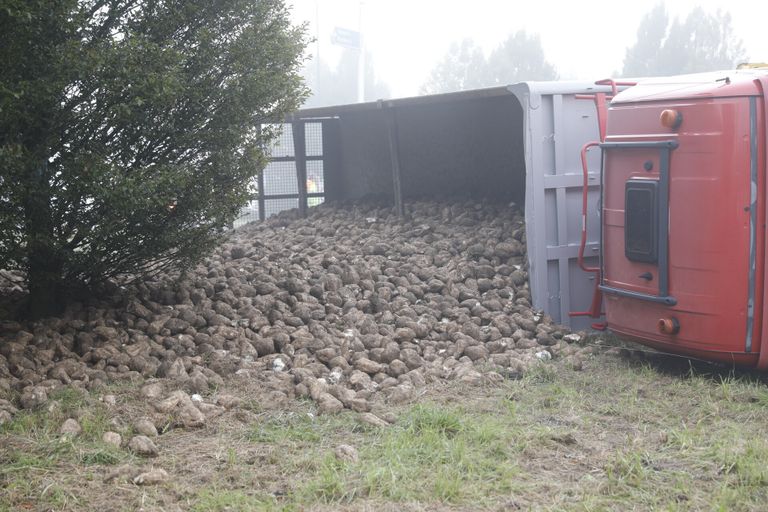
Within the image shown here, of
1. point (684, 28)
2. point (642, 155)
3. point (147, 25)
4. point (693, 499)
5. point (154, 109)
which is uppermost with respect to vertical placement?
point (684, 28)

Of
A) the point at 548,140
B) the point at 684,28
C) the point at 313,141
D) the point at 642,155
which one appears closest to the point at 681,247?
the point at 642,155

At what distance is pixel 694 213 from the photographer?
18.5 ft

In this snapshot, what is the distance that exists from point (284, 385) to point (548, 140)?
2.89 meters

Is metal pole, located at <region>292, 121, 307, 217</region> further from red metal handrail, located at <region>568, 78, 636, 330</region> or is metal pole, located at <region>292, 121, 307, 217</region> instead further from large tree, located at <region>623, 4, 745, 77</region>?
large tree, located at <region>623, 4, 745, 77</region>

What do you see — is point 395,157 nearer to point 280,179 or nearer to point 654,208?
point 280,179

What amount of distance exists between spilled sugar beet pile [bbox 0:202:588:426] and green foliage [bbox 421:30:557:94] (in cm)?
3416

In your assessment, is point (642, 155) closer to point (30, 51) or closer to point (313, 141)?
point (30, 51)

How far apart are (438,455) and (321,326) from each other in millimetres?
2344

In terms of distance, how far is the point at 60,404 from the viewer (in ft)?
16.6

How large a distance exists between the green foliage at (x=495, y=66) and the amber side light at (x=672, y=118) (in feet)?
120

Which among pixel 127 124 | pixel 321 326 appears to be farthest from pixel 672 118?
pixel 127 124

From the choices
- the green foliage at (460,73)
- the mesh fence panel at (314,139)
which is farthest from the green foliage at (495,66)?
the mesh fence panel at (314,139)

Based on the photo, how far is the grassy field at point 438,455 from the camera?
13.0ft

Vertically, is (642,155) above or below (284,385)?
above
